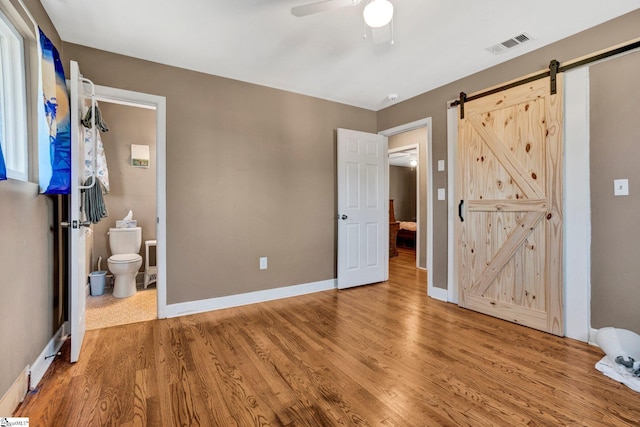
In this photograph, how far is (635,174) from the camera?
83.1 inches

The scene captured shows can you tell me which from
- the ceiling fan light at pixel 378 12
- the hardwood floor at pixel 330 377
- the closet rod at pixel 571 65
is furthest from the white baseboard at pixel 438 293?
the ceiling fan light at pixel 378 12

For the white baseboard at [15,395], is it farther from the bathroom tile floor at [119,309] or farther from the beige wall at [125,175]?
the beige wall at [125,175]

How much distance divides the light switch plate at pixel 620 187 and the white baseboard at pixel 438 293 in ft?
5.71

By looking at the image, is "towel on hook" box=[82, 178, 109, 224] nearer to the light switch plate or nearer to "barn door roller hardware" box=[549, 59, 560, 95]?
"barn door roller hardware" box=[549, 59, 560, 95]

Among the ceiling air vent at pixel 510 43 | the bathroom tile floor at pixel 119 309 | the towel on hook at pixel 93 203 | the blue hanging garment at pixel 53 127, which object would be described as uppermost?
the ceiling air vent at pixel 510 43

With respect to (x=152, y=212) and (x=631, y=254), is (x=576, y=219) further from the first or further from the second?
(x=152, y=212)

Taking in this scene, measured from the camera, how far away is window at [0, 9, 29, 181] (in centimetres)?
166

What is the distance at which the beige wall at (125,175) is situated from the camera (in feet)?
13.1

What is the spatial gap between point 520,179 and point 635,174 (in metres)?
0.73

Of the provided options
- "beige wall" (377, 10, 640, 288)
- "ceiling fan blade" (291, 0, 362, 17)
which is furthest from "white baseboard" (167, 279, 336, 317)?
"ceiling fan blade" (291, 0, 362, 17)

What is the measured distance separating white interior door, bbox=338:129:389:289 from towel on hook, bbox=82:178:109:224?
2.50m

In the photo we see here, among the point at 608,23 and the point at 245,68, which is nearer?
the point at 608,23

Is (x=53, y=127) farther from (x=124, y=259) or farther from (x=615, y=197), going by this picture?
(x=615, y=197)

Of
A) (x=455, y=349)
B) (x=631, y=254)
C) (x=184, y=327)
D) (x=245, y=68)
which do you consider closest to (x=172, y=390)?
(x=184, y=327)
